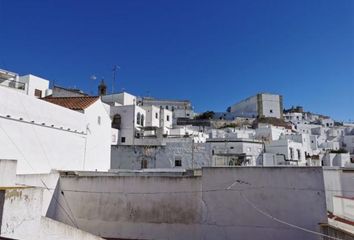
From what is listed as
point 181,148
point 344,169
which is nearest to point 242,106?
point 181,148

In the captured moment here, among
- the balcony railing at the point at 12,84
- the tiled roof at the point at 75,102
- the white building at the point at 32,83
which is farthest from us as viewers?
the white building at the point at 32,83

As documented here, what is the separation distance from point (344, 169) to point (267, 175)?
6.28 metres

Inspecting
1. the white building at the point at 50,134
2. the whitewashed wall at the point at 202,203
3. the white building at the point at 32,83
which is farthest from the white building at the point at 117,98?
the whitewashed wall at the point at 202,203

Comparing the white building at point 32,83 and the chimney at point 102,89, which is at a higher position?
the chimney at point 102,89

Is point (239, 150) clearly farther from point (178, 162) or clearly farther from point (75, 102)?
point (75, 102)

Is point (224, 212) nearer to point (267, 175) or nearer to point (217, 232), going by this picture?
point (217, 232)

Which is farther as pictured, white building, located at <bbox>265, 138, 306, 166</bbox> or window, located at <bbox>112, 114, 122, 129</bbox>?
window, located at <bbox>112, 114, 122, 129</bbox>

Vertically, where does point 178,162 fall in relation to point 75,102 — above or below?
below

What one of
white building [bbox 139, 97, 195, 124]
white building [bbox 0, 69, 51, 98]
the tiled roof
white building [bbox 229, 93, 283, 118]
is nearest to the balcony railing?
white building [bbox 0, 69, 51, 98]

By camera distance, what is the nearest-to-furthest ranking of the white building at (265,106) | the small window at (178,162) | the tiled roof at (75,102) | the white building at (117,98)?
the tiled roof at (75,102) → the small window at (178,162) → the white building at (117,98) → the white building at (265,106)

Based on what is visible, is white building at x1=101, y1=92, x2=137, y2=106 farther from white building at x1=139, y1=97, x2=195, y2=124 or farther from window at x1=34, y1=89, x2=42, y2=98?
white building at x1=139, y1=97, x2=195, y2=124

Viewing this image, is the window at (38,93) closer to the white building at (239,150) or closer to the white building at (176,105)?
the white building at (239,150)

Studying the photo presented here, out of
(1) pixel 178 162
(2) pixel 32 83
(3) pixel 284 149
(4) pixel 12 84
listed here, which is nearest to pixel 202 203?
(1) pixel 178 162

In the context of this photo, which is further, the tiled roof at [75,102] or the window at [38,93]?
the window at [38,93]
